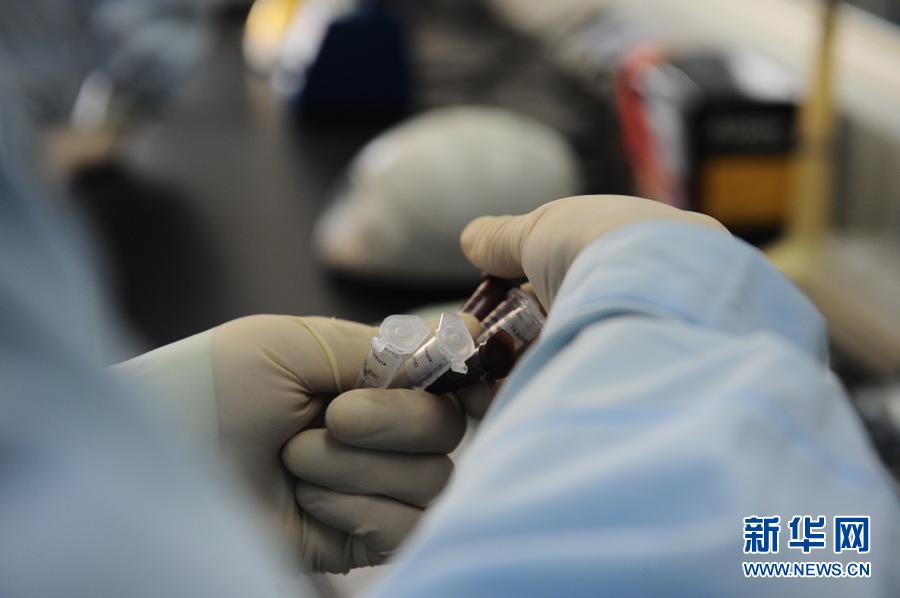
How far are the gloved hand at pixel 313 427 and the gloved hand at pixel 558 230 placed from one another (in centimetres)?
8

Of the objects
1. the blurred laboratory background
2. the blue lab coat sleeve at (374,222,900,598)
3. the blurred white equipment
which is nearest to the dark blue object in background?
the blurred laboratory background

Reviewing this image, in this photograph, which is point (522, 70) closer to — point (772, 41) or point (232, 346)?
point (772, 41)

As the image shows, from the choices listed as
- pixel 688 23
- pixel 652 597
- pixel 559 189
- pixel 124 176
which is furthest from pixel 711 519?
pixel 688 23

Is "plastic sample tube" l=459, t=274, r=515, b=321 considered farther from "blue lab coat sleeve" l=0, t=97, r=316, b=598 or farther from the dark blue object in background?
the dark blue object in background

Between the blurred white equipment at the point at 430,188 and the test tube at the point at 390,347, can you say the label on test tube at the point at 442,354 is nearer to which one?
the test tube at the point at 390,347

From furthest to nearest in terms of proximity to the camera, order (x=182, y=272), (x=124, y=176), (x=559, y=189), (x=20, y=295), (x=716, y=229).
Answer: (x=124, y=176) → (x=182, y=272) → (x=559, y=189) → (x=716, y=229) → (x=20, y=295)

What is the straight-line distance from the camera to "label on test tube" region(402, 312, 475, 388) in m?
0.39

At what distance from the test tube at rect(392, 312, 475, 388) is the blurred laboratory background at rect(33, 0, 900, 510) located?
0.45 m

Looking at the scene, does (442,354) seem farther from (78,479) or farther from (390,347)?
(78,479)

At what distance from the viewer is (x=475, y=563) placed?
250 mm

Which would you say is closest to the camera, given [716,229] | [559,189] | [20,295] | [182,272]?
[20,295]

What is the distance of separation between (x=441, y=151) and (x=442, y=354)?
0.79 metres

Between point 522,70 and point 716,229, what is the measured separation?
5.10 ft

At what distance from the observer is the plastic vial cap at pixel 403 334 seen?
404 mm
